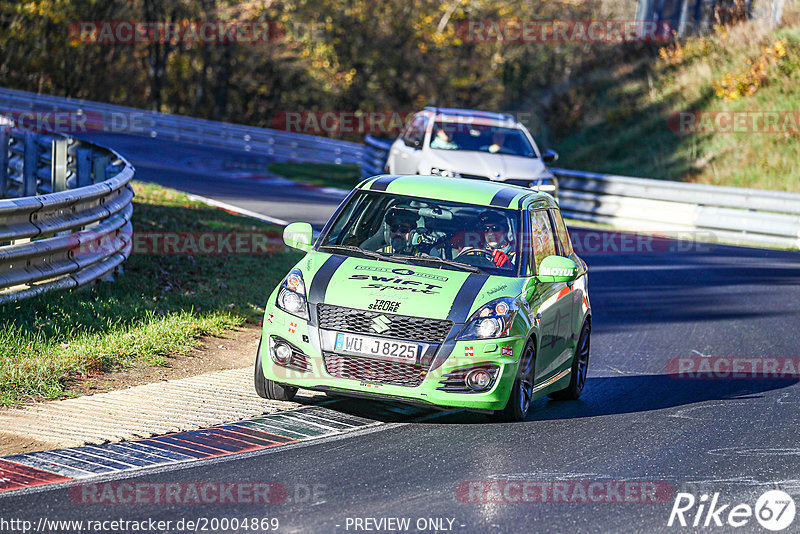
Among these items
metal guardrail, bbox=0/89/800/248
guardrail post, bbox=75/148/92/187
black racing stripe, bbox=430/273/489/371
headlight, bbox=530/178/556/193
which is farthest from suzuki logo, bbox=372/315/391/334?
metal guardrail, bbox=0/89/800/248

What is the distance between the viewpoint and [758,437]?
808 cm

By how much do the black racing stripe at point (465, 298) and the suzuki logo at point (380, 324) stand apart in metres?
0.41

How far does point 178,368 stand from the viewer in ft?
30.2

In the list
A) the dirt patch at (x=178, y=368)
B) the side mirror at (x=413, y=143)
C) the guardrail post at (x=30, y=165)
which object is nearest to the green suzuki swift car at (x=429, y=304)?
the dirt patch at (x=178, y=368)

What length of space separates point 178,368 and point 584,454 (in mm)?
3549

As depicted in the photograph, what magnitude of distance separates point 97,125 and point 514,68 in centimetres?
1676

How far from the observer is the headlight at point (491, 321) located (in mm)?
7504

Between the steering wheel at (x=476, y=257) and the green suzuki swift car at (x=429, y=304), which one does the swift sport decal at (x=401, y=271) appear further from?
the steering wheel at (x=476, y=257)

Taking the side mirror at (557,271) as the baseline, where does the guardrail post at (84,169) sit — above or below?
below

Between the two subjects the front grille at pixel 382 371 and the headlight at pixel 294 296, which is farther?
the headlight at pixel 294 296

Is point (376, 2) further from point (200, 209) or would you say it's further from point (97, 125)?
point (200, 209)

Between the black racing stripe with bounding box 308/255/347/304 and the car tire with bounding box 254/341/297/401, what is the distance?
26.2 inches

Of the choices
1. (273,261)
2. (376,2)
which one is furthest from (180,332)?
(376,2)

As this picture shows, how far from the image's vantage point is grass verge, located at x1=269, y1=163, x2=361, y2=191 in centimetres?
2802
